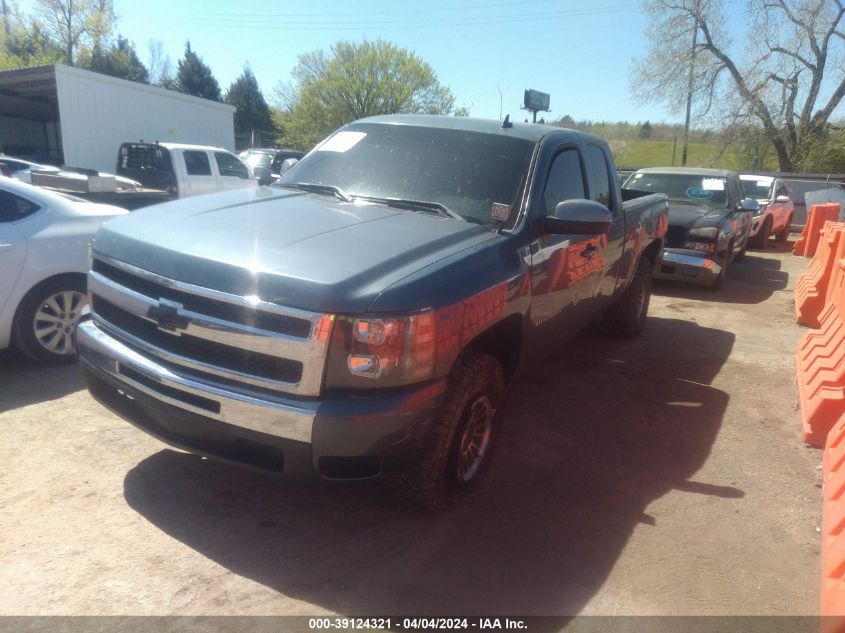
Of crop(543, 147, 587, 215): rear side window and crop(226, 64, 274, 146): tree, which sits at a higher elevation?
crop(226, 64, 274, 146): tree

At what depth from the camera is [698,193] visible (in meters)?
9.64

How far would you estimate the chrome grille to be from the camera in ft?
8.09

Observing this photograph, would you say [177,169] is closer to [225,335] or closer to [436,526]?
[225,335]

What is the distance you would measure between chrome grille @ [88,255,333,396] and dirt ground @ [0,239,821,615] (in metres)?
0.82

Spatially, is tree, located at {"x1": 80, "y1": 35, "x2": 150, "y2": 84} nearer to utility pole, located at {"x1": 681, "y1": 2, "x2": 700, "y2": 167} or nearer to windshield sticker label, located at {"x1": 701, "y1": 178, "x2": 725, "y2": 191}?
utility pole, located at {"x1": 681, "y1": 2, "x2": 700, "y2": 167}

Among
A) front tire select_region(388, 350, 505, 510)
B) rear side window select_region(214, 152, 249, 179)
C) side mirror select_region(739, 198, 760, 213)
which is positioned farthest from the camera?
rear side window select_region(214, 152, 249, 179)

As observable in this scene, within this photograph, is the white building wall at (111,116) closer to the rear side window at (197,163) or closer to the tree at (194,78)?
the rear side window at (197,163)

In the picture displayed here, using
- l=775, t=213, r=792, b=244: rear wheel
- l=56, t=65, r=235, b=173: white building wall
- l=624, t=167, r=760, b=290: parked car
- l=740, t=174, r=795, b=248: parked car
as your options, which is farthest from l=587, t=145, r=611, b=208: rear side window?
l=56, t=65, r=235, b=173: white building wall

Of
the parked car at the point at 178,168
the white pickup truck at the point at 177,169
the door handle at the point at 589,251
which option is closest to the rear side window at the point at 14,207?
the door handle at the point at 589,251

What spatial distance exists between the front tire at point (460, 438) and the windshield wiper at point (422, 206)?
81 cm

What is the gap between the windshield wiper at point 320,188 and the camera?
3764 mm

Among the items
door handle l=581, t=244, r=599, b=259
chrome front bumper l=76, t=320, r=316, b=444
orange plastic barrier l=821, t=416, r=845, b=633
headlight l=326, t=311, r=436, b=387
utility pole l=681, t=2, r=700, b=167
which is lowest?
orange plastic barrier l=821, t=416, r=845, b=633

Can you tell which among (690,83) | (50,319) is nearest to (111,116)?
(50,319)

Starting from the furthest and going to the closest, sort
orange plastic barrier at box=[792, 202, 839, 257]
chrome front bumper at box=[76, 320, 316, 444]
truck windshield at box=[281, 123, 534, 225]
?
orange plastic barrier at box=[792, 202, 839, 257]
truck windshield at box=[281, 123, 534, 225]
chrome front bumper at box=[76, 320, 316, 444]
